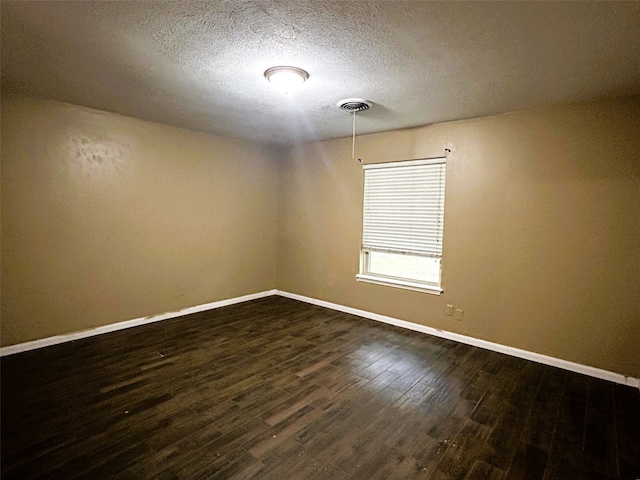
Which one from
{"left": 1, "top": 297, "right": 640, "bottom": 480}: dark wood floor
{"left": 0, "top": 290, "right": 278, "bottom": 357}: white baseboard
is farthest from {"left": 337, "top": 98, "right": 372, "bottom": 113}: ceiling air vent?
{"left": 0, "top": 290, "right": 278, "bottom": 357}: white baseboard

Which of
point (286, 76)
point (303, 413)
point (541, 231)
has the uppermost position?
point (286, 76)

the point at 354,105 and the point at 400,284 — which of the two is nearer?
the point at 354,105

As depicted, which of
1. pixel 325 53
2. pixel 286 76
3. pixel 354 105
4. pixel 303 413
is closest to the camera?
pixel 325 53

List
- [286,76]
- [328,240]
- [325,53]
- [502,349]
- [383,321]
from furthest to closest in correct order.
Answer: [328,240]
[383,321]
[502,349]
[286,76]
[325,53]

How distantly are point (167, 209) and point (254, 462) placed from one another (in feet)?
10.8

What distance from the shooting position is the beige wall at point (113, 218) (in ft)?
10.3

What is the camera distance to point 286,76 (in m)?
2.43

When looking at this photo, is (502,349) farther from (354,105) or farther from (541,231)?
(354,105)

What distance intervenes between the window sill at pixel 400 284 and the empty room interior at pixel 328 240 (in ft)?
0.18

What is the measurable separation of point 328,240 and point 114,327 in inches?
115

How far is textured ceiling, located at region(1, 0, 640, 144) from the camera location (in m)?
1.72

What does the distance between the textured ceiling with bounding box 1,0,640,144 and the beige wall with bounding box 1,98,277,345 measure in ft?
1.60

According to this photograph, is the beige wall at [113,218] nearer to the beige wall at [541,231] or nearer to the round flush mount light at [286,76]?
the beige wall at [541,231]

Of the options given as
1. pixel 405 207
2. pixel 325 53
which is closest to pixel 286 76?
pixel 325 53
